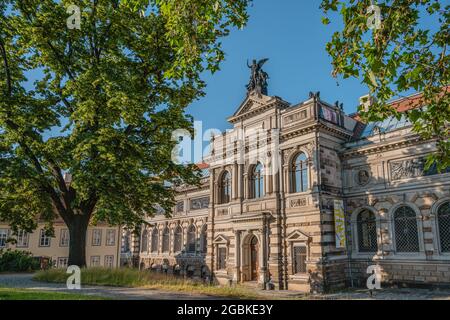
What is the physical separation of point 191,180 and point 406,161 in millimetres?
13154

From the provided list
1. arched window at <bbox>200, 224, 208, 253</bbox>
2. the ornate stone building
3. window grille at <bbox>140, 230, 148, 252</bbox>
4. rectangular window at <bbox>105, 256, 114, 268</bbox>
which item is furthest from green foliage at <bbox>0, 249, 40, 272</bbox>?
the ornate stone building

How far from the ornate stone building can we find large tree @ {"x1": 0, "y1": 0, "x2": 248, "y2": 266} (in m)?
8.08

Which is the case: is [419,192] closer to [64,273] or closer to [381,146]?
[381,146]

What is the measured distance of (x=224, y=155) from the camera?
95.7 ft

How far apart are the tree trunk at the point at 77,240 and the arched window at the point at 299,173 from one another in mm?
13512

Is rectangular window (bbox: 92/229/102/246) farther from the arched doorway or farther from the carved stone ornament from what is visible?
the carved stone ornament

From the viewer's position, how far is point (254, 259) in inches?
1013

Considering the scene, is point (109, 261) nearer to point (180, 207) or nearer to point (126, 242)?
point (126, 242)

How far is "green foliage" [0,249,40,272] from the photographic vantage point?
3158 centimetres

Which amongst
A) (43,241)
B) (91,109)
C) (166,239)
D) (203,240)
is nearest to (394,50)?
(91,109)

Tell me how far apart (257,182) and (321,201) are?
5.84m

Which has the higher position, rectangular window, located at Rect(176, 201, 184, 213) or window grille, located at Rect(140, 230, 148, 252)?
rectangular window, located at Rect(176, 201, 184, 213)

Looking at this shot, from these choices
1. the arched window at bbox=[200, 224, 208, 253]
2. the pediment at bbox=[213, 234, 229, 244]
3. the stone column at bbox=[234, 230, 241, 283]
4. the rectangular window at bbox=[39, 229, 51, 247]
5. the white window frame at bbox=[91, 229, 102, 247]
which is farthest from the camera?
the white window frame at bbox=[91, 229, 102, 247]

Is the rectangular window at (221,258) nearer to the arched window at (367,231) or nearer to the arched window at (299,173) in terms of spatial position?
the arched window at (299,173)
